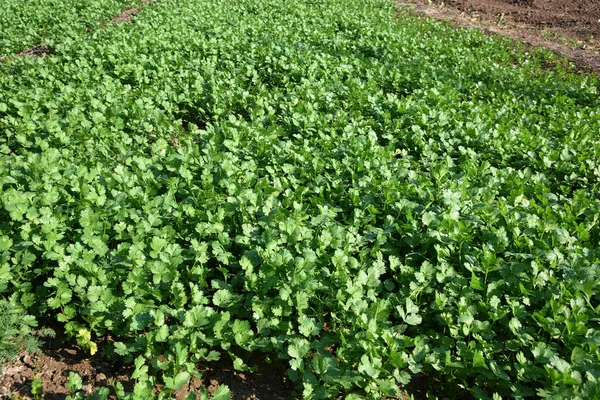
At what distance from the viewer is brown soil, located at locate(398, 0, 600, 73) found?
11.5 meters

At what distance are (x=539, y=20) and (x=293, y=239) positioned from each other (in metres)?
16.9

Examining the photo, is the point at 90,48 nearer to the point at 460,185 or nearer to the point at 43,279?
the point at 43,279

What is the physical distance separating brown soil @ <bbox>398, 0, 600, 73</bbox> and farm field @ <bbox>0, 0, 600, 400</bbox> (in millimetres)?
5610

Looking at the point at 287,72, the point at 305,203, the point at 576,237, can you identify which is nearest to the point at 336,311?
the point at 305,203

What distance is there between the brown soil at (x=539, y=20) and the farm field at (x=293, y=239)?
5.61m

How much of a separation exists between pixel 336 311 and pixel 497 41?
35.0 ft

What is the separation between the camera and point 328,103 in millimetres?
6426

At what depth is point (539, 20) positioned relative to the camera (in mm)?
15852

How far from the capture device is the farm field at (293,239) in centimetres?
275

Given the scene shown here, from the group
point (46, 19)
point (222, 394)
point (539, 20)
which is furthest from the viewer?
point (539, 20)

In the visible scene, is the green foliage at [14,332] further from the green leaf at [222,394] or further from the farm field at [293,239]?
the green leaf at [222,394]

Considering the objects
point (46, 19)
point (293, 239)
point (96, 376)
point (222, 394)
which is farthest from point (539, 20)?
point (96, 376)

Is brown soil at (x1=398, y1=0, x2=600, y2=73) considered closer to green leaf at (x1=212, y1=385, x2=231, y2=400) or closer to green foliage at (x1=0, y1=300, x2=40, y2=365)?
green leaf at (x1=212, y1=385, x2=231, y2=400)

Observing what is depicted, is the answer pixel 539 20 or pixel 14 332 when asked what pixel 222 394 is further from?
pixel 539 20
